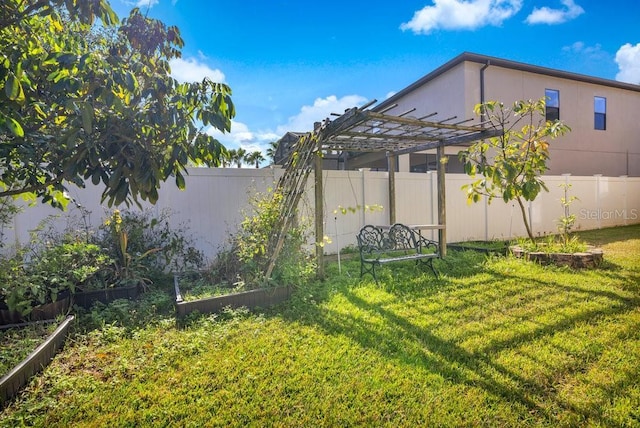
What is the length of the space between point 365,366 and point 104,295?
332 centimetres

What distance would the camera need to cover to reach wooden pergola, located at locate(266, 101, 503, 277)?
14.8 ft

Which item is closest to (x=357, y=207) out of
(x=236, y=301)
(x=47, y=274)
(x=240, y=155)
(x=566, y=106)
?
(x=236, y=301)

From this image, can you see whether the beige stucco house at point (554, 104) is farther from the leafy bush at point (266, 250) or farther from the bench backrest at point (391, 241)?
the leafy bush at point (266, 250)

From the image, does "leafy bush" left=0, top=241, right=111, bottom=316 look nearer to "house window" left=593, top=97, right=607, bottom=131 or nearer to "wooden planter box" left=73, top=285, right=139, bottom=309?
"wooden planter box" left=73, top=285, right=139, bottom=309

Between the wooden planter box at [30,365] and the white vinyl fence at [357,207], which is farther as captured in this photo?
the white vinyl fence at [357,207]

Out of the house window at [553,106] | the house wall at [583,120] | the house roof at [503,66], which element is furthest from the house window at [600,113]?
the house window at [553,106]

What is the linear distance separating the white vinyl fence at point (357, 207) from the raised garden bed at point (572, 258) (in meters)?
2.56

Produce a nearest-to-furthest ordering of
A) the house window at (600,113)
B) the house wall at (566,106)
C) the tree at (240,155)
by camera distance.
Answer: the house wall at (566,106) → the house window at (600,113) → the tree at (240,155)

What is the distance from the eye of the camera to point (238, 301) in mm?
3887

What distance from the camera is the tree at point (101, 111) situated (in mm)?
1750

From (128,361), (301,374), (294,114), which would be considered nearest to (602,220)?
(294,114)

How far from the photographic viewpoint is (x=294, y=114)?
45.6ft

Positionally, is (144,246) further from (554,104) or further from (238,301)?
(554,104)

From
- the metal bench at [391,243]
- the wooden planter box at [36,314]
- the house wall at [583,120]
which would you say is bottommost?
the wooden planter box at [36,314]
